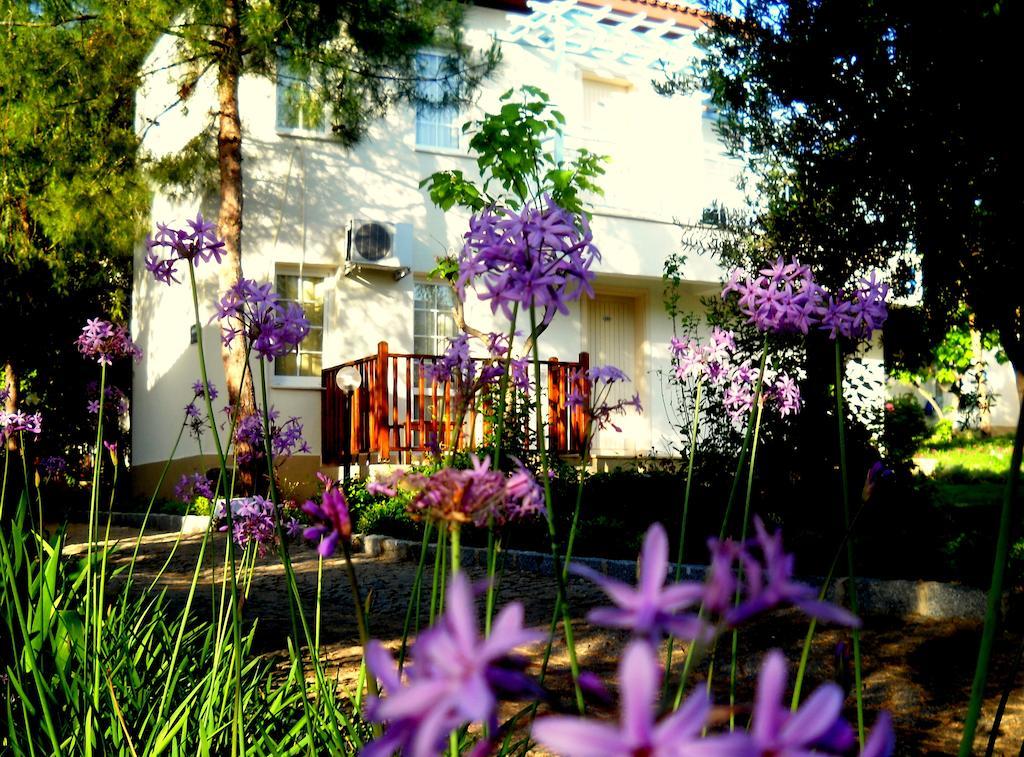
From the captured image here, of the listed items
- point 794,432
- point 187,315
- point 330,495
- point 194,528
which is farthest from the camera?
point 187,315

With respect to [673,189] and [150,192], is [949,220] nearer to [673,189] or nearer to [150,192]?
[150,192]

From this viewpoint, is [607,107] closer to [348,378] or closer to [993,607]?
[348,378]

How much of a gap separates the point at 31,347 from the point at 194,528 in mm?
6835

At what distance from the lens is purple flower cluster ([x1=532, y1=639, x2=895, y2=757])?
1.23 ft

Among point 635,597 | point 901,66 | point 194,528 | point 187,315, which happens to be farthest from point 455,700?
point 187,315

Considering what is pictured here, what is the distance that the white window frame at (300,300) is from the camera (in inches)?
484

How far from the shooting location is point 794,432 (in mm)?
7562

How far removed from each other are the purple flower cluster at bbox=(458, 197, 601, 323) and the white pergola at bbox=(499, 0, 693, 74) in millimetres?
13158

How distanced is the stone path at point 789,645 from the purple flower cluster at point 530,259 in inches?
67.5

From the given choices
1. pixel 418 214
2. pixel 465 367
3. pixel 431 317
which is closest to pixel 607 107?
pixel 418 214

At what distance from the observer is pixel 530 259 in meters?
1.24

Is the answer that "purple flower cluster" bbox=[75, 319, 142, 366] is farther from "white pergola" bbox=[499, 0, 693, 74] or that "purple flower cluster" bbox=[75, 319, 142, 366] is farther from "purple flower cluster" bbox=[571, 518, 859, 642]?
"white pergola" bbox=[499, 0, 693, 74]

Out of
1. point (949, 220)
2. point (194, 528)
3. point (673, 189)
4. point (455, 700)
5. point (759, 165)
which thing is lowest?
point (194, 528)

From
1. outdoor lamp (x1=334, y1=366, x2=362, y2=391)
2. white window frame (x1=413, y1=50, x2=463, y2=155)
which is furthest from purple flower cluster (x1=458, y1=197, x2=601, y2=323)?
white window frame (x1=413, y1=50, x2=463, y2=155)
